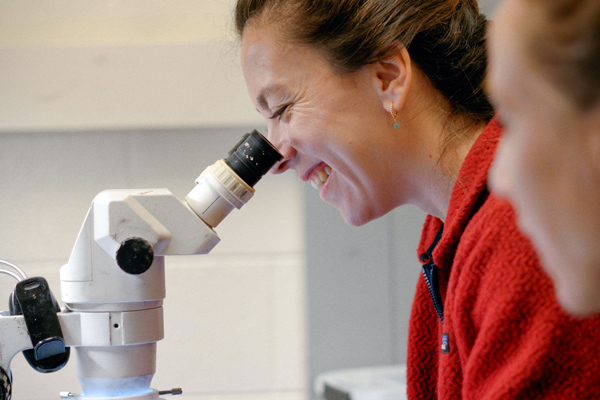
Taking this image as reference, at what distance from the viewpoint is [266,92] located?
1.08m

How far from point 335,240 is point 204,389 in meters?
0.59

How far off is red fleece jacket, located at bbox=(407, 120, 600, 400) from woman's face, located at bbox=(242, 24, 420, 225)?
166 mm

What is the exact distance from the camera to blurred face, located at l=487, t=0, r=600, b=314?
0.34m

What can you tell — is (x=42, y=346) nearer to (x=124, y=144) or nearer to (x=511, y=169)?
(x=511, y=169)

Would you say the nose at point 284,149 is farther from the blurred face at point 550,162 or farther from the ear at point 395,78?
the blurred face at point 550,162

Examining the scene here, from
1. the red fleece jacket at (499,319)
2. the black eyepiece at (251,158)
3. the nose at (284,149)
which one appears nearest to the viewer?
the red fleece jacket at (499,319)

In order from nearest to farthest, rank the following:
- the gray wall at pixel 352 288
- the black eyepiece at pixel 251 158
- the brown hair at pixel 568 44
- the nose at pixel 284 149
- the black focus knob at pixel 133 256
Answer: the brown hair at pixel 568 44, the black focus knob at pixel 133 256, the black eyepiece at pixel 251 158, the nose at pixel 284 149, the gray wall at pixel 352 288

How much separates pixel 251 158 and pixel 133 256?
0.83 ft

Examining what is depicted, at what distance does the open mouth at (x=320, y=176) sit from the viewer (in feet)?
3.81

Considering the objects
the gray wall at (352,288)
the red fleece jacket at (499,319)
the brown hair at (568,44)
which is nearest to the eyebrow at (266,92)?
the red fleece jacket at (499,319)

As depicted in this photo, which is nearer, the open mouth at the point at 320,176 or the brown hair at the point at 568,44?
the brown hair at the point at 568,44

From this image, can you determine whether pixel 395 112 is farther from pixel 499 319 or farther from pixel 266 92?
pixel 499 319

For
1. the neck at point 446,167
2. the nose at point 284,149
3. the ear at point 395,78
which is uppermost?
the ear at point 395,78

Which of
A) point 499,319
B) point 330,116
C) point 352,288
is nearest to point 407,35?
point 330,116
